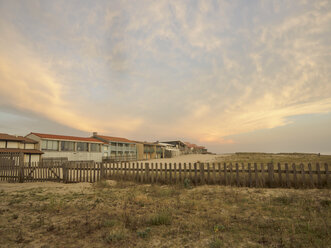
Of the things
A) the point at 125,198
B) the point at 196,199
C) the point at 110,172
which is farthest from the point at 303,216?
the point at 110,172

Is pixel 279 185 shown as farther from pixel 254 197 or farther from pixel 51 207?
pixel 51 207

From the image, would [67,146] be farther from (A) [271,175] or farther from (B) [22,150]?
(A) [271,175]

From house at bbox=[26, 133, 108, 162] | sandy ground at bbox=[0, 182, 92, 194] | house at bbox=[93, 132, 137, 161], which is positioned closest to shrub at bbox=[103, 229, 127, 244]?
sandy ground at bbox=[0, 182, 92, 194]

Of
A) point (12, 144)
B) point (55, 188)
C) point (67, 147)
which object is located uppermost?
point (12, 144)

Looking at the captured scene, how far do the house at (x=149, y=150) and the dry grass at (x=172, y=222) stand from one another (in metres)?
52.1

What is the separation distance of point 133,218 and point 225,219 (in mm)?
2453

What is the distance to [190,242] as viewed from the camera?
398 cm

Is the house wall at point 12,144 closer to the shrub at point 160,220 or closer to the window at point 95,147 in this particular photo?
the window at point 95,147

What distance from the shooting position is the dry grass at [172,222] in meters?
4.06

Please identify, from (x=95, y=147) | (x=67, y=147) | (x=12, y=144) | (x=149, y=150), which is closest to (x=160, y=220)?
(x=12, y=144)

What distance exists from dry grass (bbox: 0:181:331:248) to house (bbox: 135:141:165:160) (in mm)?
52122

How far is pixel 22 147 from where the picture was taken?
1272 inches

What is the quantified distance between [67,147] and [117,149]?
16309mm

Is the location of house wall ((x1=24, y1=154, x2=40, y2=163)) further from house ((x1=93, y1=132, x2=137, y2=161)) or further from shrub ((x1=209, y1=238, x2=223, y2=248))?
shrub ((x1=209, y1=238, x2=223, y2=248))
